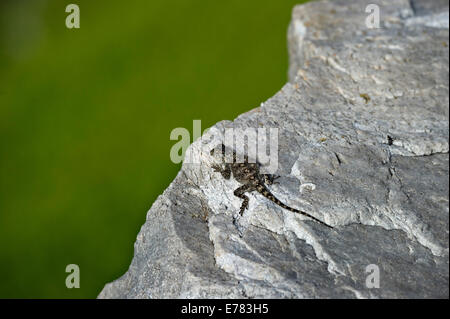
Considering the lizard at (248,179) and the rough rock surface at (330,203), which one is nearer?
the rough rock surface at (330,203)

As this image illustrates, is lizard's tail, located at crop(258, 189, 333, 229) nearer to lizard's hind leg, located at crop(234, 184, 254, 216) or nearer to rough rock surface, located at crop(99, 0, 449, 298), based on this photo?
rough rock surface, located at crop(99, 0, 449, 298)

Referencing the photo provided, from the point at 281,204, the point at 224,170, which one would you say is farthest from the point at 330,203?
the point at 224,170

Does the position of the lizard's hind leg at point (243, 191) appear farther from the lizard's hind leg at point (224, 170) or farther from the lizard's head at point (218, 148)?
the lizard's head at point (218, 148)

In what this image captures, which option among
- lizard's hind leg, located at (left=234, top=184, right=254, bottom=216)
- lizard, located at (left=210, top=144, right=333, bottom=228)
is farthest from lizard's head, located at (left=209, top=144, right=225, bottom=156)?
lizard's hind leg, located at (left=234, top=184, right=254, bottom=216)

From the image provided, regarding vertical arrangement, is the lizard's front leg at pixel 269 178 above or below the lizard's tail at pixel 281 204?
above

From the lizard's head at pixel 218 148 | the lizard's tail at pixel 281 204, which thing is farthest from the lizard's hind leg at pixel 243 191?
the lizard's head at pixel 218 148

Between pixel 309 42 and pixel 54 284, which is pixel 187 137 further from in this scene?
pixel 54 284
